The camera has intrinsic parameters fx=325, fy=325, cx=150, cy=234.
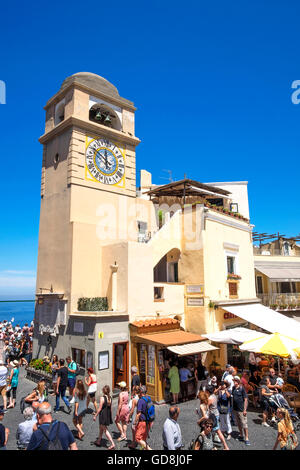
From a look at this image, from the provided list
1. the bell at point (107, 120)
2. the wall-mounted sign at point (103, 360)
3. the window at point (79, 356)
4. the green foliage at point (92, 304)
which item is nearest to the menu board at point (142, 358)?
the wall-mounted sign at point (103, 360)

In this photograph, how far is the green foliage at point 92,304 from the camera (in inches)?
582

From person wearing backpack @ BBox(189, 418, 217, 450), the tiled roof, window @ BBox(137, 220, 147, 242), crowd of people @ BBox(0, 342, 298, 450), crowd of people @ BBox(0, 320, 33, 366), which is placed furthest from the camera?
window @ BBox(137, 220, 147, 242)

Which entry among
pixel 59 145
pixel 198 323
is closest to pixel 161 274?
pixel 198 323

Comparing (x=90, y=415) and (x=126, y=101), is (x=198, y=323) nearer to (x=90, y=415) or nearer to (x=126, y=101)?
(x=90, y=415)

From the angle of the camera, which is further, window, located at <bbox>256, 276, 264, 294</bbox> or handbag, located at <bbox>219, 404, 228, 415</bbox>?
window, located at <bbox>256, 276, 264, 294</bbox>

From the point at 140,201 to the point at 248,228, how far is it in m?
7.40

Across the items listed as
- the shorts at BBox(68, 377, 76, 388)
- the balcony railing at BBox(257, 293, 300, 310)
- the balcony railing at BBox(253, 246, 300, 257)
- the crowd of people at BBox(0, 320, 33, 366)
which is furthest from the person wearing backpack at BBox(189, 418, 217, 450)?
the balcony railing at BBox(253, 246, 300, 257)

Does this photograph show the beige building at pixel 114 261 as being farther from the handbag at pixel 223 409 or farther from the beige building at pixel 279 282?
the beige building at pixel 279 282

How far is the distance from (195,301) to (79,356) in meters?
6.41

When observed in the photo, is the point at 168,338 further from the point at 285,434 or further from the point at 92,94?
the point at 92,94

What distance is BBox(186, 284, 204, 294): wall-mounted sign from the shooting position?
16.8 meters

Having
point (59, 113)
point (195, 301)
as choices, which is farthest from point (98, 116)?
point (195, 301)

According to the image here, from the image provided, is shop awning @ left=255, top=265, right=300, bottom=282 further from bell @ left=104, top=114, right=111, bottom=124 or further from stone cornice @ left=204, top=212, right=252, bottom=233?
bell @ left=104, top=114, right=111, bottom=124

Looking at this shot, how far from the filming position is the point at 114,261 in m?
15.5
